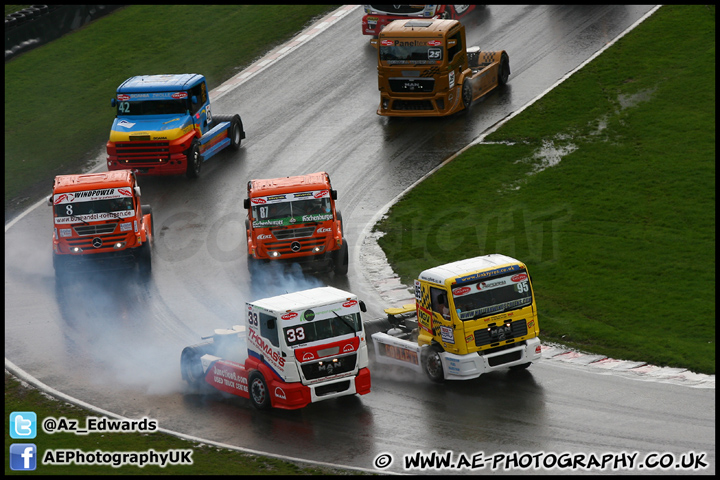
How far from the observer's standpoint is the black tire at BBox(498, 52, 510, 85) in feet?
128

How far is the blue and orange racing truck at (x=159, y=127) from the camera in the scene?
33406 millimetres

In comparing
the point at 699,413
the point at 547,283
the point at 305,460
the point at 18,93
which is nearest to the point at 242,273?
the point at 547,283

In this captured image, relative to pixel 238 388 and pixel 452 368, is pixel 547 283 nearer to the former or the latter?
pixel 452 368

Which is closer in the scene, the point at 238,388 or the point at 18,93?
the point at 238,388

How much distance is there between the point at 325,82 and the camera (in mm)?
41562

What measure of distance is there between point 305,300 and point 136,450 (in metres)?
4.38

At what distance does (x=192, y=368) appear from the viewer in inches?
857

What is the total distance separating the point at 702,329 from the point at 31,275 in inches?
730

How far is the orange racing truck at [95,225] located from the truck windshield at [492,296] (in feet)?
37.0

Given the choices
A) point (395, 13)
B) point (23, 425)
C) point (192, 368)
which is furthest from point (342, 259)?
point (395, 13)

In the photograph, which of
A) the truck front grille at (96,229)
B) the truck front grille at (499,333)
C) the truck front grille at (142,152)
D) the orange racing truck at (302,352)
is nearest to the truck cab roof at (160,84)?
the truck front grille at (142,152)

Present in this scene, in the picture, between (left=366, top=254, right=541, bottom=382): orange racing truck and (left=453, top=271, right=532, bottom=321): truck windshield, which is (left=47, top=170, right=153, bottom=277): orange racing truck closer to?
(left=366, top=254, right=541, bottom=382): orange racing truck

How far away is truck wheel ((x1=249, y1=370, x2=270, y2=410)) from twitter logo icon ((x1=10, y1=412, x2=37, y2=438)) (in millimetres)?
4373

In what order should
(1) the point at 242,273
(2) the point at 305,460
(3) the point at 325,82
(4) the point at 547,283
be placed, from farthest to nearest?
(3) the point at 325,82 → (1) the point at 242,273 → (4) the point at 547,283 → (2) the point at 305,460
